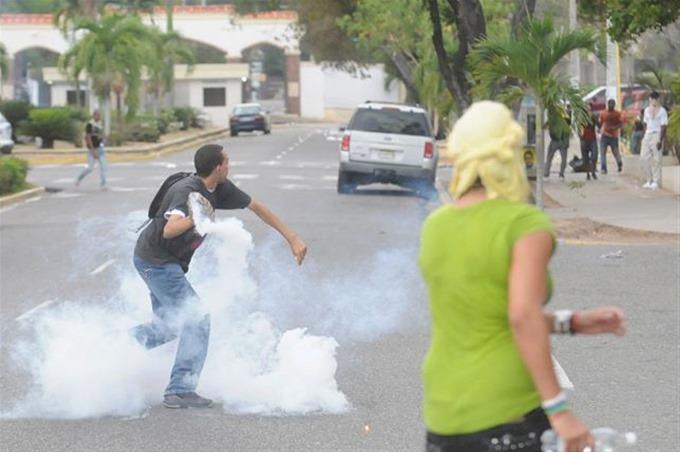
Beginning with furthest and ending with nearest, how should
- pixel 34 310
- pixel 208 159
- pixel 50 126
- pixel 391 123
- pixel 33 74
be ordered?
1. pixel 33 74
2. pixel 50 126
3. pixel 391 123
4. pixel 34 310
5. pixel 208 159

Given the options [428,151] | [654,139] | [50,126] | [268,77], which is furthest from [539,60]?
[268,77]

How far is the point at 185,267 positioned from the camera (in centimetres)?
899

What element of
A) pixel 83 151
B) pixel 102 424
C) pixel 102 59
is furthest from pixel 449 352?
pixel 102 59

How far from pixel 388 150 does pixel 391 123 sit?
707 millimetres

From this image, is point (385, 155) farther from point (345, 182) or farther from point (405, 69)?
point (405, 69)

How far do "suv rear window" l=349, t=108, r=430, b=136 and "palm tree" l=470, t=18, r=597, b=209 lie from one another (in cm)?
721

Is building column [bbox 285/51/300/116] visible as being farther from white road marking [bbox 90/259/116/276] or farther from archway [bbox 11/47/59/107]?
white road marking [bbox 90/259/116/276]

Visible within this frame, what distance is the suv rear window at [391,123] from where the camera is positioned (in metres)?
28.9

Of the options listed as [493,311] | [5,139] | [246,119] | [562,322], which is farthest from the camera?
[246,119]

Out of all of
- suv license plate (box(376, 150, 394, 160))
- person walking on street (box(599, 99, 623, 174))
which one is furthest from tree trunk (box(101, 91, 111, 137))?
suv license plate (box(376, 150, 394, 160))

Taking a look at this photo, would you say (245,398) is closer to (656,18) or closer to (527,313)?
(527,313)

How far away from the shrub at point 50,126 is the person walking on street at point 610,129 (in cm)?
2445

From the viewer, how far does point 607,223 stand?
2061cm

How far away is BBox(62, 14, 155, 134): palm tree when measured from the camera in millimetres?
52938
